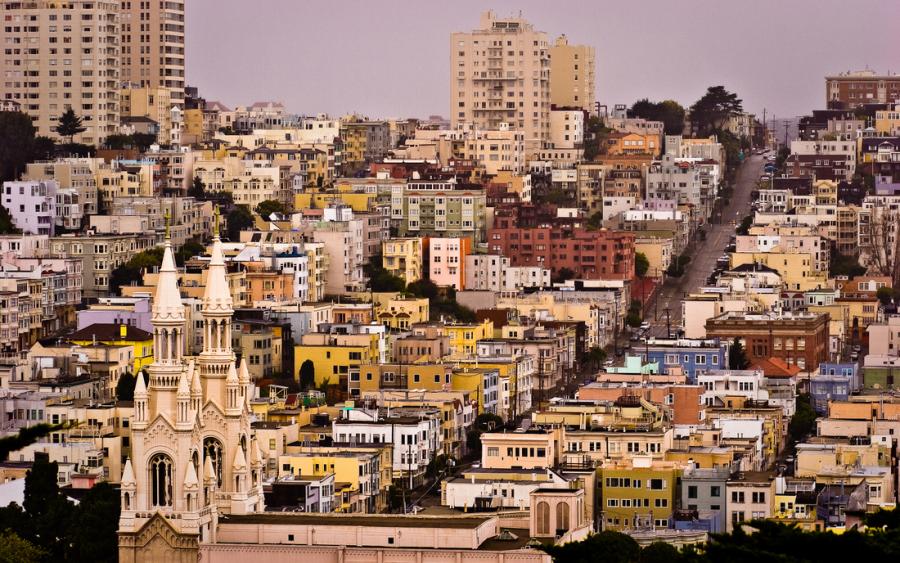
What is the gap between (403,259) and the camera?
300 ft

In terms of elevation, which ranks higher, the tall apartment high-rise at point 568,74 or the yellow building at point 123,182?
the tall apartment high-rise at point 568,74

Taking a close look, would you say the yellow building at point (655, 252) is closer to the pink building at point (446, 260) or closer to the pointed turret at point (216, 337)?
the pink building at point (446, 260)

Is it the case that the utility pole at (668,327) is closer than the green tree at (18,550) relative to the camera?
No

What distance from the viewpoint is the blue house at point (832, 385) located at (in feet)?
242

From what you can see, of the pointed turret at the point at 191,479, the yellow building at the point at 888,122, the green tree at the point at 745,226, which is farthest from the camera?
the yellow building at the point at 888,122

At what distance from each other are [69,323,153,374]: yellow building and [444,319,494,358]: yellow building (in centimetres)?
838

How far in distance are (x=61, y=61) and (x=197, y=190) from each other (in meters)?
9.70

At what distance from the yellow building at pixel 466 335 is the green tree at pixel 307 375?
16.6 ft

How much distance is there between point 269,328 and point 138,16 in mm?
40906

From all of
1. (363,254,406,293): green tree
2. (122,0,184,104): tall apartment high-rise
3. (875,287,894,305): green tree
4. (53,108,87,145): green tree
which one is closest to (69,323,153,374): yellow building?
(363,254,406,293): green tree

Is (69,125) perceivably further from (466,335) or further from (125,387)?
(125,387)

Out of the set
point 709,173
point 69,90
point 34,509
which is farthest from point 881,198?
point 34,509

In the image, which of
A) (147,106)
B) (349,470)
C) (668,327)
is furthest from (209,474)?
(147,106)

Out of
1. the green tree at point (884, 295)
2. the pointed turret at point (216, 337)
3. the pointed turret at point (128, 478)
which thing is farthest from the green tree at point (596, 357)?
the pointed turret at point (128, 478)
